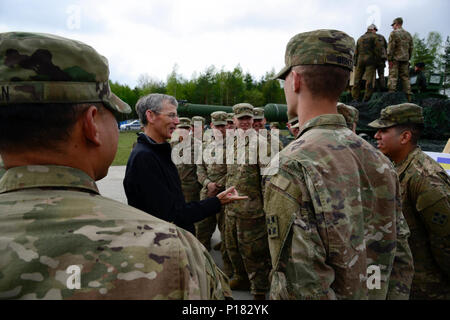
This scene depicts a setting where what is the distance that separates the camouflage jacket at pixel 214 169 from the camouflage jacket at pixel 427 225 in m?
2.98

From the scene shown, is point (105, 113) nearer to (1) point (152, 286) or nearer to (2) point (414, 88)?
(1) point (152, 286)

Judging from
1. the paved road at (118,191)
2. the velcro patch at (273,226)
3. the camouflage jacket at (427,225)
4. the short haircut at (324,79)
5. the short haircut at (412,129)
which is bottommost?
the paved road at (118,191)

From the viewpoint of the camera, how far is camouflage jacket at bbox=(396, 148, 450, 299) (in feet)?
7.25

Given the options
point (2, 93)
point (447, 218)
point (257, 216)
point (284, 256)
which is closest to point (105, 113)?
point (2, 93)

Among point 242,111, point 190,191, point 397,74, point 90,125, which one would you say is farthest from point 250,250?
point 397,74

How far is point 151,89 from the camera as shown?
45.5 meters

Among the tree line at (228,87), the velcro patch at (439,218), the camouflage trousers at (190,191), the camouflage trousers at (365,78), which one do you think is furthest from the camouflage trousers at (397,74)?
the tree line at (228,87)

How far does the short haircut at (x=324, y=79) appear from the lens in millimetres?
1566

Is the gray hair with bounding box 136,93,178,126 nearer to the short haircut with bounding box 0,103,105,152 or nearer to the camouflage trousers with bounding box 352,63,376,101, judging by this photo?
the short haircut with bounding box 0,103,105,152

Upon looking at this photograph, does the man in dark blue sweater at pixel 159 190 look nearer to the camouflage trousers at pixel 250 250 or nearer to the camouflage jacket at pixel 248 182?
the camouflage jacket at pixel 248 182

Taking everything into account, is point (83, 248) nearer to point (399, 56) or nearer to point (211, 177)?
point (211, 177)

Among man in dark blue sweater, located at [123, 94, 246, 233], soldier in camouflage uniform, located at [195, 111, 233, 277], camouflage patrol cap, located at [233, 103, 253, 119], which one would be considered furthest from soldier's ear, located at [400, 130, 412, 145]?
soldier in camouflage uniform, located at [195, 111, 233, 277]

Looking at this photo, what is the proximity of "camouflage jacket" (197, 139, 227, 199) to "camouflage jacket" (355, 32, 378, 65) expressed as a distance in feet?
19.5

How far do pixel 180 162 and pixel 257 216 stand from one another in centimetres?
219
